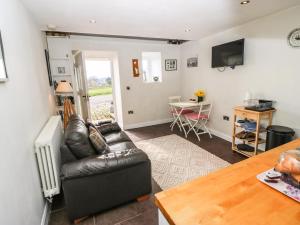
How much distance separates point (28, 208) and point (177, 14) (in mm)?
2836

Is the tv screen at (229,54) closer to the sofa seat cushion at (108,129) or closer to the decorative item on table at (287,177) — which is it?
the sofa seat cushion at (108,129)

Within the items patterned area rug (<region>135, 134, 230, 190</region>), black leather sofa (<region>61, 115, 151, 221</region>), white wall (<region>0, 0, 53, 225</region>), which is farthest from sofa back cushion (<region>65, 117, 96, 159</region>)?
patterned area rug (<region>135, 134, 230, 190</region>)

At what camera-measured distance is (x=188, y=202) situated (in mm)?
757

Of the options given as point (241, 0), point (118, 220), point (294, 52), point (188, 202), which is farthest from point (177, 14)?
point (118, 220)

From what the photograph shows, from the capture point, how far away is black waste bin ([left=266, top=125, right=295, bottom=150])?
92.7 inches

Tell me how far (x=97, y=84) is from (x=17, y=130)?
21.0 ft

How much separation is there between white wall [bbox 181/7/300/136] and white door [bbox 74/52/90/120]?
288 cm

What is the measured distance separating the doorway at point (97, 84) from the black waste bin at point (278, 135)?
3.42m

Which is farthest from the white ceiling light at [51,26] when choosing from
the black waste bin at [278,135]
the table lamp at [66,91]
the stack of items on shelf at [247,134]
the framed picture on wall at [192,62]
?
the black waste bin at [278,135]

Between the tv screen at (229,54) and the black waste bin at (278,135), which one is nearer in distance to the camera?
the black waste bin at (278,135)

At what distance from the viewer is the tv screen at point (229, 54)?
3.10m

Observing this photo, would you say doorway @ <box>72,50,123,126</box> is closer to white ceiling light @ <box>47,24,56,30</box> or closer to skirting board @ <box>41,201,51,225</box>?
white ceiling light @ <box>47,24,56,30</box>

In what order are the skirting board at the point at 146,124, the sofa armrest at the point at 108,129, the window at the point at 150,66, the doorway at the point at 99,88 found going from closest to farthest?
the sofa armrest at the point at 108,129
the skirting board at the point at 146,124
the window at the point at 150,66
the doorway at the point at 99,88

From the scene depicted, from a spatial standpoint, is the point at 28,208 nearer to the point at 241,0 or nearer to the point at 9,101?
the point at 9,101
